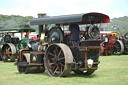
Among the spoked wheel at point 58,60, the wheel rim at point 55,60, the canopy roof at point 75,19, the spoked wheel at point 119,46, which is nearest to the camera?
the spoked wheel at point 58,60

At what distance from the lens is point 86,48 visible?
8.63 metres

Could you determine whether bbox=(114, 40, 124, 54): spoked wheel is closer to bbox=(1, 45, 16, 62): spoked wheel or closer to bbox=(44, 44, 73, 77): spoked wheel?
bbox=(1, 45, 16, 62): spoked wheel

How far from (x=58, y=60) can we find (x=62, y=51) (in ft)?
1.10

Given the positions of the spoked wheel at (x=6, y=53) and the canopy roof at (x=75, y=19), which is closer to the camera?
the canopy roof at (x=75, y=19)

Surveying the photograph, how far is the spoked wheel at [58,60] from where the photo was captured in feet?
27.8

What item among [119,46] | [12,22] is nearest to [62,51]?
[119,46]

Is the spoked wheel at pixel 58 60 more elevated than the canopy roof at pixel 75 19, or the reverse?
the canopy roof at pixel 75 19

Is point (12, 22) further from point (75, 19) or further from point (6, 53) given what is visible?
point (75, 19)

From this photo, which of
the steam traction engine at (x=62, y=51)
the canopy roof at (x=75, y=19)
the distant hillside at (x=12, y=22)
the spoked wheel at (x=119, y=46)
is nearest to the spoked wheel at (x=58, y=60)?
the steam traction engine at (x=62, y=51)

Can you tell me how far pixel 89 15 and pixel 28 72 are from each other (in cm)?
310

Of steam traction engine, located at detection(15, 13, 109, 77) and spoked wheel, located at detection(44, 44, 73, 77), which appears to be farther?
steam traction engine, located at detection(15, 13, 109, 77)

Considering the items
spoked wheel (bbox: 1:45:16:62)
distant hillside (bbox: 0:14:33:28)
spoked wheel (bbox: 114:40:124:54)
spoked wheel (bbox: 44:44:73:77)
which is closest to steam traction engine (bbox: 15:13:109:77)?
spoked wheel (bbox: 44:44:73:77)

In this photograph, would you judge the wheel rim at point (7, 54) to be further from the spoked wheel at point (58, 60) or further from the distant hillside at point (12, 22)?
the distant hillside at point (12, 22)

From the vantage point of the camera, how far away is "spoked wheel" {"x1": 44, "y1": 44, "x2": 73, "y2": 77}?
846cm
